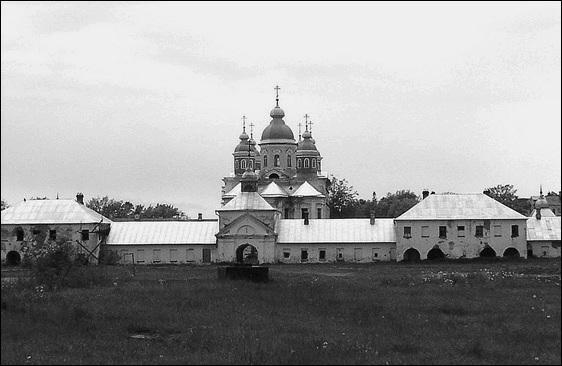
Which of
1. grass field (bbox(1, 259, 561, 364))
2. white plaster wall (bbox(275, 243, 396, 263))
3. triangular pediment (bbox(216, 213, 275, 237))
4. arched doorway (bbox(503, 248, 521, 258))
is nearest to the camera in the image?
grass field (bbox(1, 259, 561, 364))

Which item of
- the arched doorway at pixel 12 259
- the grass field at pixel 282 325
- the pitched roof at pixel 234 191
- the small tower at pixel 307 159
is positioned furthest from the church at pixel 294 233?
the grass field at pixel 282 325

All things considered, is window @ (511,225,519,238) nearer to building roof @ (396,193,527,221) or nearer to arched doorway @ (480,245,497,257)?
building roof @ (396,193,527,221)

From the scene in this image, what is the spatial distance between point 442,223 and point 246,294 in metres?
32.3

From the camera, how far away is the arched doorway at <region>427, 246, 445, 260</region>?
53.1 m

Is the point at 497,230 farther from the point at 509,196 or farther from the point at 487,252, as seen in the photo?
the point at 509,196

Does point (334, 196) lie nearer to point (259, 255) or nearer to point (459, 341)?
point (259, 255)

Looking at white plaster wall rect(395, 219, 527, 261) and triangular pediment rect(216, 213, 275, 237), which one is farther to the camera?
triangular pediment rect(216, 213, 275, 237)

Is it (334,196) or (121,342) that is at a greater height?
(334,196)

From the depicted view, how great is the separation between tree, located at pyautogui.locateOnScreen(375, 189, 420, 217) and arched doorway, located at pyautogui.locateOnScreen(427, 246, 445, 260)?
120 ft

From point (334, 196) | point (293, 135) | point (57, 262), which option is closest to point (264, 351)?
point (57, 262)

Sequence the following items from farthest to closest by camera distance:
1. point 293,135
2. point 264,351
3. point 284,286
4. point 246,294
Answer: point 293,135 < point 284,286 < point 246,294 < point 264,351

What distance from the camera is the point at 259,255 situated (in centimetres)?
5362

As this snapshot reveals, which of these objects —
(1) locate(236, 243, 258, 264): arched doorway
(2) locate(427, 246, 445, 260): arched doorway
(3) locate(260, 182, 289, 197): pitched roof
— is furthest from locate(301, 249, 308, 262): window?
(3) locate(260, 182, 289, 197): pitched roof

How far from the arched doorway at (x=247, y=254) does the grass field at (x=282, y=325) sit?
97.6 feet
